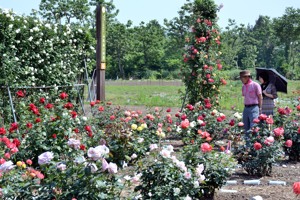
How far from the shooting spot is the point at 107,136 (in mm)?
6016

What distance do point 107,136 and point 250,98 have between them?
2.44m

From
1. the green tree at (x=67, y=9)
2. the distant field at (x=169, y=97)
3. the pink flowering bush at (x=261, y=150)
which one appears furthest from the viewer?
the green tree at (x=67, y=9)

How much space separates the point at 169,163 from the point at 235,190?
1690 mm

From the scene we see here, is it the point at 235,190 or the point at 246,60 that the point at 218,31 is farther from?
the point at 246,60

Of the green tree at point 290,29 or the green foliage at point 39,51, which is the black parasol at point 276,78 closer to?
the green foliage at point 39,51

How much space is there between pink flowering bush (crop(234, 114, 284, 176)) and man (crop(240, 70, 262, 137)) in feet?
3.90

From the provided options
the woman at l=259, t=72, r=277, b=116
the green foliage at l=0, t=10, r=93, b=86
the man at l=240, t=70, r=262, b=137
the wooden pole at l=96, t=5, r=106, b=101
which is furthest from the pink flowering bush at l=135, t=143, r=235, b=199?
the wooden pole at l=96, t=5, r=106, b=101

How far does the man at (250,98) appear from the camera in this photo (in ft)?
23.5

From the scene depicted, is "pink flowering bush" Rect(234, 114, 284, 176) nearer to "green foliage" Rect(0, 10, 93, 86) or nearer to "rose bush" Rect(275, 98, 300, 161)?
"rose bush" Rect(275, 98, 300, 161)

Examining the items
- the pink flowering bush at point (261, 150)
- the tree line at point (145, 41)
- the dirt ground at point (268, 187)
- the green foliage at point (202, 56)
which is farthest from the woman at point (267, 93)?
the tree line at point (145, 41)

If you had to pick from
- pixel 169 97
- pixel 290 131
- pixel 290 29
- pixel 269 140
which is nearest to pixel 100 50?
pixel 290 131

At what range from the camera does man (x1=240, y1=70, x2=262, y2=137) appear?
23.5ft

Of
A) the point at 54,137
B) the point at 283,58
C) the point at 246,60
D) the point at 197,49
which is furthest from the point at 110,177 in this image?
the point at 283,58

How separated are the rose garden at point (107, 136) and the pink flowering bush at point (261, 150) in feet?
0.04
